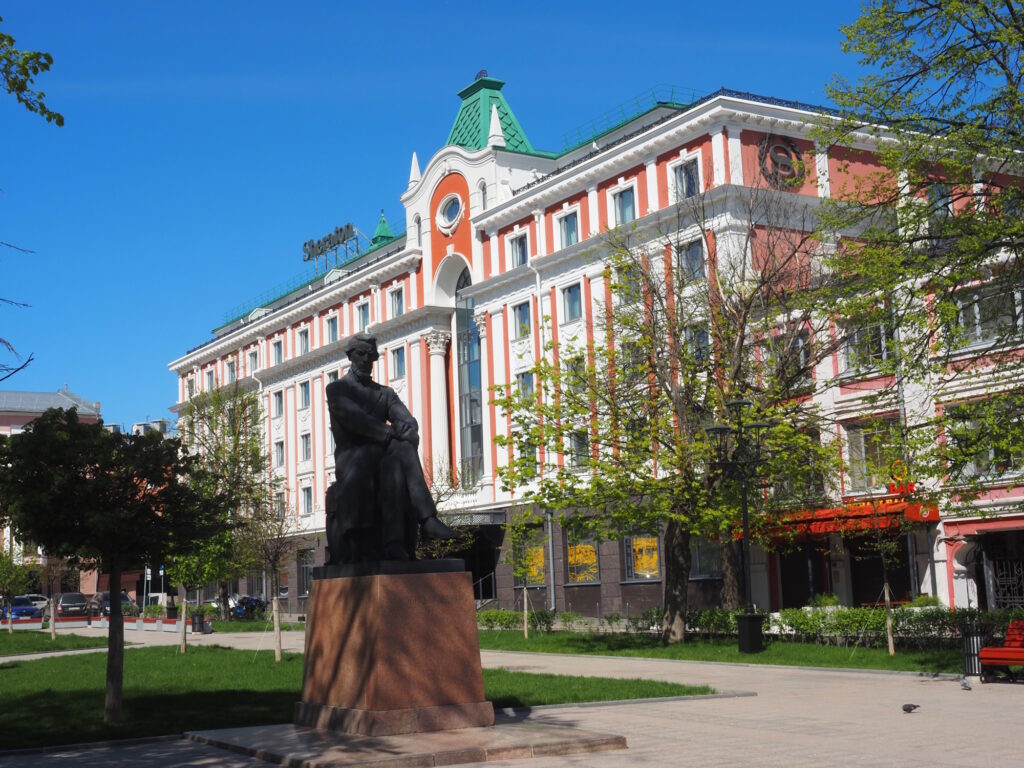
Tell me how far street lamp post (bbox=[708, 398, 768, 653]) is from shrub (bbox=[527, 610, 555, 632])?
10.8 metres

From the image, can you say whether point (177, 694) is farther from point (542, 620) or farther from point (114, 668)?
point (542, 620)

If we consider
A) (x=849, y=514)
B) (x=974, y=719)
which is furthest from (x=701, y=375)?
(x=974, y=719)

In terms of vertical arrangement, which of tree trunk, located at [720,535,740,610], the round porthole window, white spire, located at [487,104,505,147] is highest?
white spire, located at [487,104,505,147]

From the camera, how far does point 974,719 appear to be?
13.7 metres

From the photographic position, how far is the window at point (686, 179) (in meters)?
39.2

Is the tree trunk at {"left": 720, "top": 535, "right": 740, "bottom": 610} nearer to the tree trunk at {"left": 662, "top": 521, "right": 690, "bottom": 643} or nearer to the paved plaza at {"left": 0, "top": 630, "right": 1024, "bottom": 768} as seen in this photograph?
the tree trunk at {"left": 662, "top": 521, "right": 690, "bottom": 643}

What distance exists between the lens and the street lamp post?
975 inches

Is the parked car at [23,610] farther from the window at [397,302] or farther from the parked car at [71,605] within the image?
the window at [397,302]

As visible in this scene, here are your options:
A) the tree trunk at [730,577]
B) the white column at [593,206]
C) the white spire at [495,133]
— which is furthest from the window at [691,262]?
the white spire at [495,133]

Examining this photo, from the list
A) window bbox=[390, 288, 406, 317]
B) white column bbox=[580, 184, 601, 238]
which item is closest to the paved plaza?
white column bbox=[580, 184, 601, 238]

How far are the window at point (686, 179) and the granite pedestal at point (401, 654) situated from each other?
28.2 metres

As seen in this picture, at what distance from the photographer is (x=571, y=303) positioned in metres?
45.0

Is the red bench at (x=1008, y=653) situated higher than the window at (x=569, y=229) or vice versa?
the window at (x=569, y=229)

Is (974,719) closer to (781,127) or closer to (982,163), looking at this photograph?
(982,163)
